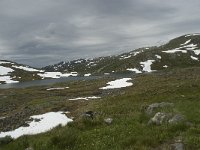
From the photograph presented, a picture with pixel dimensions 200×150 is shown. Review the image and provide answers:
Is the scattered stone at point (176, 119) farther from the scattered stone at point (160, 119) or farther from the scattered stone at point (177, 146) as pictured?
the scattered stone at point (177, 146)

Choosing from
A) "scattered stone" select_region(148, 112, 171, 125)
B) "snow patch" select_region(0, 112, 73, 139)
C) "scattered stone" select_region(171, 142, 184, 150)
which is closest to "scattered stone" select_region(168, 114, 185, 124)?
"scattered stone" select_region(148, 112, 171, 125)

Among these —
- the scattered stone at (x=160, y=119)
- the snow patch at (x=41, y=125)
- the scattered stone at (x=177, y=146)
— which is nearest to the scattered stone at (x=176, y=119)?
the scattered stone at (x=160, y=119)

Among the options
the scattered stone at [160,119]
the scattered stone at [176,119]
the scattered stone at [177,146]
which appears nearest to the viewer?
the scattered stone at [177,146]

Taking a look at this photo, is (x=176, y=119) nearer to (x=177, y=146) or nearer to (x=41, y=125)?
(x=177, y=146)

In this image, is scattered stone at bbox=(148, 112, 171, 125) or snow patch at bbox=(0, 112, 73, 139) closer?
scattered stone at bbox=(148, 112, 171, 125)

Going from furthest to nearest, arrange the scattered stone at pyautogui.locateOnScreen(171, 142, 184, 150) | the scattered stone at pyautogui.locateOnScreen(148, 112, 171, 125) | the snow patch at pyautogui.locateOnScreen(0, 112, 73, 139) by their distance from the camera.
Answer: the snow patch at pyautogui.locateOnScreen(0, 112, 73, 139)
the scattered stone at pyautogui.locateOnScreen(148, 112, 171, 125)
the scattered stone at pyautogui.locateOnScreen(171, 142, 184, 150)

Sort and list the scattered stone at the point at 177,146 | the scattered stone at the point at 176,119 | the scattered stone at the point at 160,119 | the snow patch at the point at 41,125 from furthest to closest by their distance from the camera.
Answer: the snow patch at the point at 41,125
the scattered stone at the point at 160,119
the scattered stone at the point at 176,119
the scattered stone at the point at 177,146

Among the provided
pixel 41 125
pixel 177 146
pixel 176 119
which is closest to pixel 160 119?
pixel 176 119

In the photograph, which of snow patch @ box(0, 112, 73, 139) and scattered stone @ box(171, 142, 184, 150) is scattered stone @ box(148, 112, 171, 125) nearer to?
scattered stone @ box(171, 142, 184, 150)

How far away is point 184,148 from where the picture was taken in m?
13.5

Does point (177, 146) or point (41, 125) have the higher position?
point (177, 146)

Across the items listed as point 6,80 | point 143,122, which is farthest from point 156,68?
point 143,122

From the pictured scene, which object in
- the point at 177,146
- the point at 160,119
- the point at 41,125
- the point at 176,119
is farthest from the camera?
the point at 41,125

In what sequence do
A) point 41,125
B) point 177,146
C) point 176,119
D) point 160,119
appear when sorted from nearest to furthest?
point 177,146 < point 176,119 < point 160,119 < point 41,125
